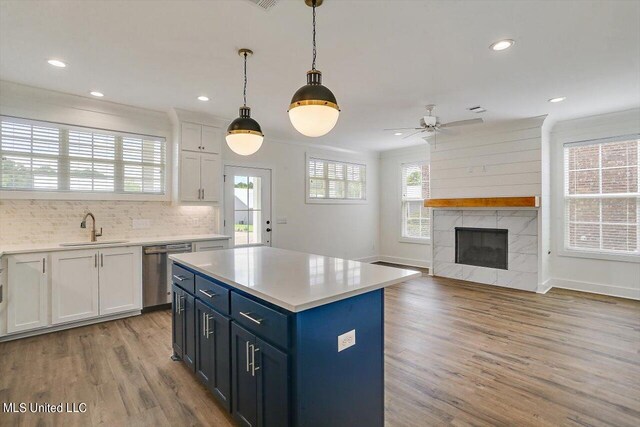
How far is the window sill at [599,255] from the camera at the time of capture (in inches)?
181

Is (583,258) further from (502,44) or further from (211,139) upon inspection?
(211,139)

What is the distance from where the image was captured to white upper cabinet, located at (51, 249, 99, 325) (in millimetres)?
3479

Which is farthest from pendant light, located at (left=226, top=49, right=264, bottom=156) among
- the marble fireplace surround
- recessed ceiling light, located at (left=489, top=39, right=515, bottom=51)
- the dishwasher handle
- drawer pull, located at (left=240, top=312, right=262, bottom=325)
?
the marble fireplace surround

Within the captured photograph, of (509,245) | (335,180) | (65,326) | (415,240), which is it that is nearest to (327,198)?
(335,180)

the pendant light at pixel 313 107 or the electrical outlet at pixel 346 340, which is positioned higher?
the pendant light at pixel 313 107

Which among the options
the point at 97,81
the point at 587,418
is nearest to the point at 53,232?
the point at 97,81

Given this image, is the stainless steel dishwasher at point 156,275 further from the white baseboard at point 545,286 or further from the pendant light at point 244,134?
the white baseboard at point 545,286

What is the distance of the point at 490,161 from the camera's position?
5.47 m

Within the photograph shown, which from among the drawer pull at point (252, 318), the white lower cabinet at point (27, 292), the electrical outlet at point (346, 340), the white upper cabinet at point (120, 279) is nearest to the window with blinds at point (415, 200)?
the white upper cabinet at point (120, 279)

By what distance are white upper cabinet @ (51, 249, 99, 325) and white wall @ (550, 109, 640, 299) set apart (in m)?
6.73

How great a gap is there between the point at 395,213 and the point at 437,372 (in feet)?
17.0

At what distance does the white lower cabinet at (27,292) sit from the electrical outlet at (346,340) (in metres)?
3.54

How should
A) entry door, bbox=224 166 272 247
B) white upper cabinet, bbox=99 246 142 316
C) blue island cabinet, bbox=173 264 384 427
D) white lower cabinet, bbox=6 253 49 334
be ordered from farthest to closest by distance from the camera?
entry door, bbox=224 166 272 247 < white upper cabinet, bbox=99 246 142 316 < white lower cabinet, bbox=6 253 49 334 < blue island cabinet, bbox=173 264 384 427

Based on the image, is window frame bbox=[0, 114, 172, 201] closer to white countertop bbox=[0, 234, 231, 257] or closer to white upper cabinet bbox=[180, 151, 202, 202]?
white upper cabinet bbox=[180, 151, 202, 202]
